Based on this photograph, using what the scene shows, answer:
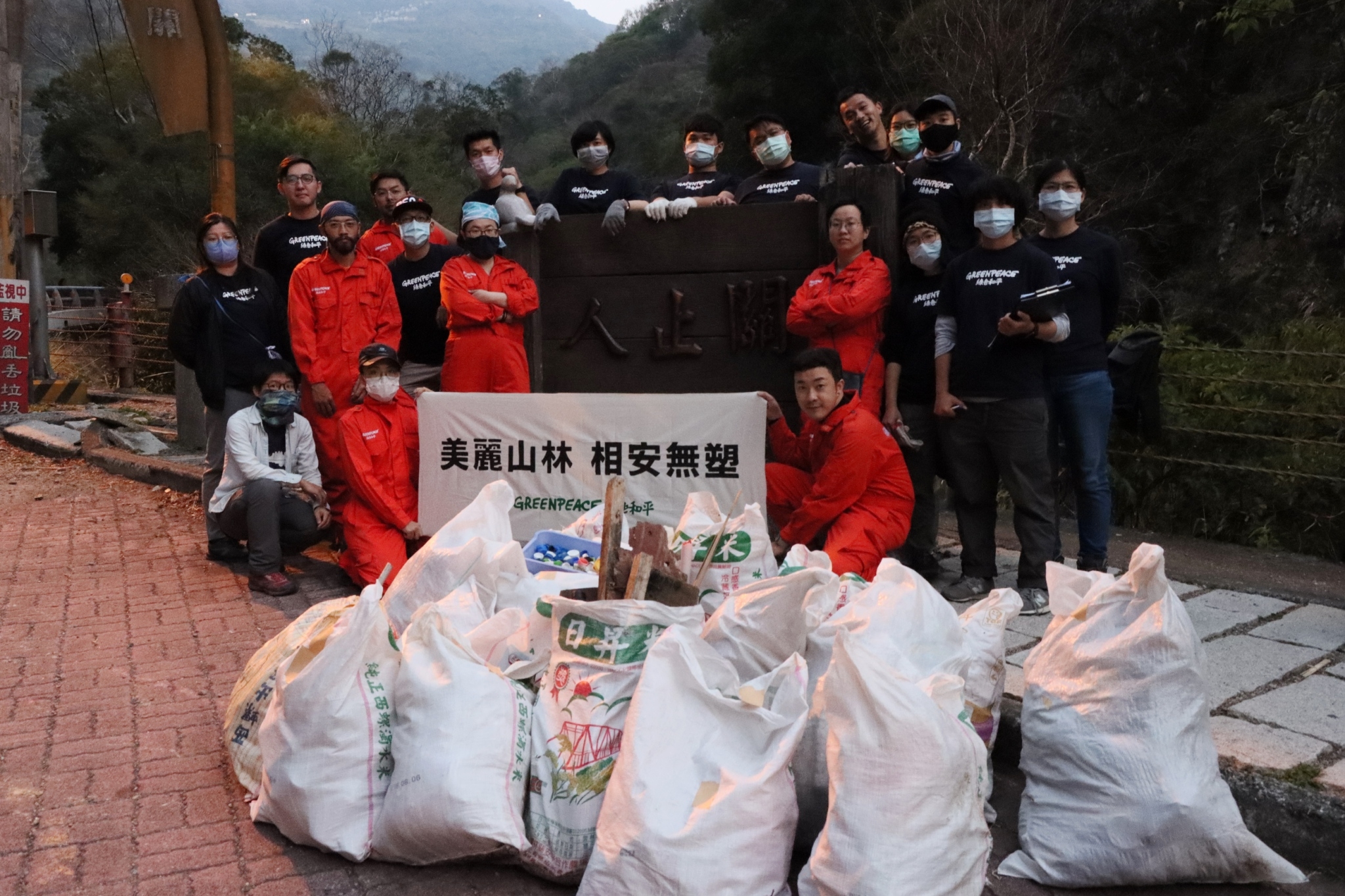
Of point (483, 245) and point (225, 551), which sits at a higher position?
point (483, 245)

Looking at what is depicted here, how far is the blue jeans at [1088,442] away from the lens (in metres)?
4.90

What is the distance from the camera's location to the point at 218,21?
8562 millimetres

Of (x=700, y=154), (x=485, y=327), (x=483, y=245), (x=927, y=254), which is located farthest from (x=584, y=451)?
(x=927, y=254)

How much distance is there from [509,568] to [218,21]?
654 centimetres

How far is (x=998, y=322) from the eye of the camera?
4711 millimetres

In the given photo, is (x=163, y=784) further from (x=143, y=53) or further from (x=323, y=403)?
(x=143, y=53)

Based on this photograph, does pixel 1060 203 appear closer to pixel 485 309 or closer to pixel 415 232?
pixel 485 309

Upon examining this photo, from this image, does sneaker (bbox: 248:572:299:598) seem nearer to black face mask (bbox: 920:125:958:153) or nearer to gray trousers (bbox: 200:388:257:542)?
gray trousers (bbox: 200:388:257:542)

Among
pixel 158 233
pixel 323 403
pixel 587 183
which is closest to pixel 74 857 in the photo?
pixel 323 403

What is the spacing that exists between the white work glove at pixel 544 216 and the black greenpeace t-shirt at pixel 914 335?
1927 millimetres

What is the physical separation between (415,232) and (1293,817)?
193 inches

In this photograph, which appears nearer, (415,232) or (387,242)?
(415,232)

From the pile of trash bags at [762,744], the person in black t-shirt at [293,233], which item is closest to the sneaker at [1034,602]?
the pile of trash bags at [762,744]

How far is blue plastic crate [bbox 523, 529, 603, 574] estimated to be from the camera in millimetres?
4453
